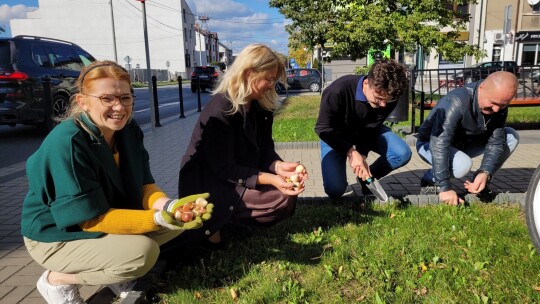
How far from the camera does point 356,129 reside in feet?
13.0

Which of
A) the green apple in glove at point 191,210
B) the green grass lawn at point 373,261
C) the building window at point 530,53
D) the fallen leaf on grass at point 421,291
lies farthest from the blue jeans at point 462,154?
the building window at point 530,53

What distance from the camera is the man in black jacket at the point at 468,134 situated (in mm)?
3502

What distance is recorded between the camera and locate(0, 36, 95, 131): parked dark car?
7.74 m

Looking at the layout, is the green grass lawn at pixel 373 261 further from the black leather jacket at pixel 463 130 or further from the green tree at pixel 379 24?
the green tree at pixel 379 24

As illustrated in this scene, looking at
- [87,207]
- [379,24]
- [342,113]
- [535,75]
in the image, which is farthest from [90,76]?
[379,24]

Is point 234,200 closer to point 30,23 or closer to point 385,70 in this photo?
point 385,70

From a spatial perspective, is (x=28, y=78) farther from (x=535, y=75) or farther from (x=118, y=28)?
(x=118, y=28)

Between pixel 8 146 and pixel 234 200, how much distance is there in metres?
6.79

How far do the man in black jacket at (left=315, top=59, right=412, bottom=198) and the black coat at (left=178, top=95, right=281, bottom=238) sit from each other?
100 cm

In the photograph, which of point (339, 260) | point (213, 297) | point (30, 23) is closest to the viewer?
point (213, 297)

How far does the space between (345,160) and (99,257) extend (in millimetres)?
2493

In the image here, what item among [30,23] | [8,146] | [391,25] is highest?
[30,23]

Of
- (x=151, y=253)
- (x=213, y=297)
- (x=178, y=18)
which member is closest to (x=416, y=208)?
(x=213, y=297)

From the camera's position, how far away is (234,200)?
2.88m
